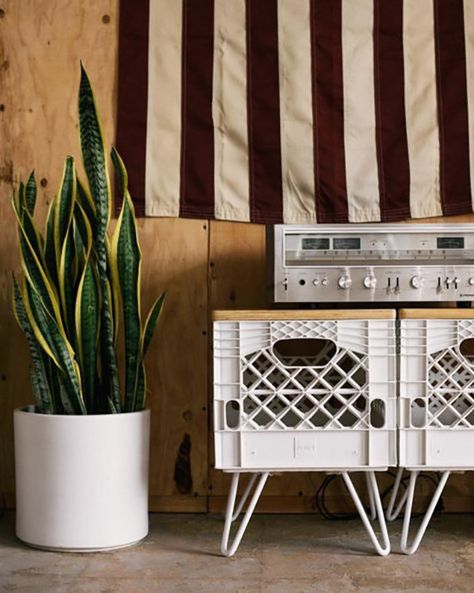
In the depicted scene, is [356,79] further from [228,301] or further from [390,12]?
[228,301]

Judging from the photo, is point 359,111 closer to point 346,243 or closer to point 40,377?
point 346,243

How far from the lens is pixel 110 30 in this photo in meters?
2.85

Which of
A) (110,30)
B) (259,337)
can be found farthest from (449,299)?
(110,30)

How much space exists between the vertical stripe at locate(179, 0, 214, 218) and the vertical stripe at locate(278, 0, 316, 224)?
0.24m

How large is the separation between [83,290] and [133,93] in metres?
0.82

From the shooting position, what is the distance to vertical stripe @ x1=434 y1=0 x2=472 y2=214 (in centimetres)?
279

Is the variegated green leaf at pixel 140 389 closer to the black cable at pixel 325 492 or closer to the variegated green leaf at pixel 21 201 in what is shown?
the variegated green leaf at pixel 21 201

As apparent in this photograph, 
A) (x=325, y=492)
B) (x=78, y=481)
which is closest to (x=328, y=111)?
(x=325, y=492)

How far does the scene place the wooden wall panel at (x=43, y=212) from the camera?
2818 millimetres

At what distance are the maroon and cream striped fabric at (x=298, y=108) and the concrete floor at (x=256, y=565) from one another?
997 millimetres

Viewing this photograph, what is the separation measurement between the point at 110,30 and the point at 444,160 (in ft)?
3.88

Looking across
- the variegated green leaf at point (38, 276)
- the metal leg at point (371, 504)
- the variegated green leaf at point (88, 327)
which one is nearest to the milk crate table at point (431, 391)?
the metal leg at point (371, 504)

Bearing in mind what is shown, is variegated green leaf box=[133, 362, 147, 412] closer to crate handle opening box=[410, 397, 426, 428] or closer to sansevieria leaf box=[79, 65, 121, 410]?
sansevieria leaf box=[79, 65, 121, 410]

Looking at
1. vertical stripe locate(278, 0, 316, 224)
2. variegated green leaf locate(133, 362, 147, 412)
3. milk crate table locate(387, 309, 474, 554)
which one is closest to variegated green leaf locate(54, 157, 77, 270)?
variegated green leaf locate(133, 362, 147, 412)
